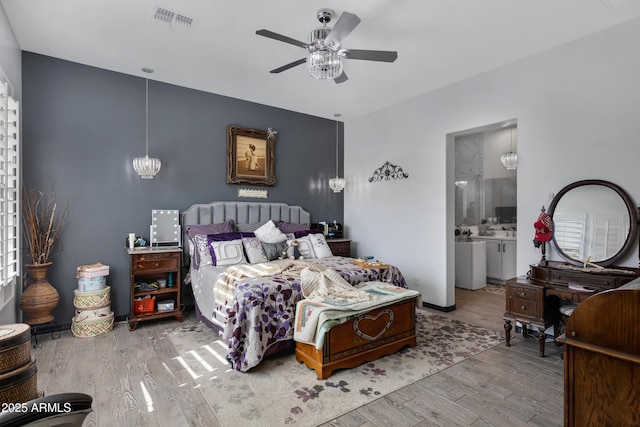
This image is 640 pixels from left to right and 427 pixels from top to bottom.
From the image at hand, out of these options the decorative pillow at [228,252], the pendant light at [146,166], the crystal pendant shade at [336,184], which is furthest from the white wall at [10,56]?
the crystal pendant shade at [336,184]

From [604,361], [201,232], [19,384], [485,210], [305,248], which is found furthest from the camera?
[485,210]

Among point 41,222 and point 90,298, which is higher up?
point 41,222

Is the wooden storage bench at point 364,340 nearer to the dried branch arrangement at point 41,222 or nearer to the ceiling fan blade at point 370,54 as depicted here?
the ceiling fan blade at point 370,54

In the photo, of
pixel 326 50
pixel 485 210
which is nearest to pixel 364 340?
pixel 326 50

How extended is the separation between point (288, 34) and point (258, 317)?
8.86 feet

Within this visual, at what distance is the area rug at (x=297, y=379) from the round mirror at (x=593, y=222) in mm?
1235

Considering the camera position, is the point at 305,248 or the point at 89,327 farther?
the point at 305,248

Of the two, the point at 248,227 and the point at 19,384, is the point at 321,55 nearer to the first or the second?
the point at 19,384

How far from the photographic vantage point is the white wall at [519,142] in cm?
308

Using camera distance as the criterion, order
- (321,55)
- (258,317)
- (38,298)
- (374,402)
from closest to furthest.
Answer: (374,402) < (321,55) < (258,317) < (38,298)

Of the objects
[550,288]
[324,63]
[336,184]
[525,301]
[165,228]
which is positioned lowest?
[525,301]

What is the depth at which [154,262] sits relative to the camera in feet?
12.9

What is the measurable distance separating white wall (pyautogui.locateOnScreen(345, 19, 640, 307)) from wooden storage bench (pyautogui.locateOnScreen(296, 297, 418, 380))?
160 cm

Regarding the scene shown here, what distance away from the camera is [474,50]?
351 centimetres
